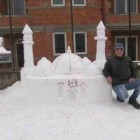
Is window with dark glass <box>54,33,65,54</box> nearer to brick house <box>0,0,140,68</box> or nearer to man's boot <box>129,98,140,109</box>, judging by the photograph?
brick house <box>0,0,140,68</box>

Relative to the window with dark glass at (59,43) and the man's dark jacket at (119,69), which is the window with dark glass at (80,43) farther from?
the man's dark jacket at (119,69)

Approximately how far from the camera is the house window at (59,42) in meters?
17.6

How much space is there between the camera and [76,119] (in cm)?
585

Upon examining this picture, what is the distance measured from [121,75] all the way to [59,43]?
1142 cm

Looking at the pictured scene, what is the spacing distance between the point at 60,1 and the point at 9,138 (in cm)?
1308

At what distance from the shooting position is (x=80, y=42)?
17.8m

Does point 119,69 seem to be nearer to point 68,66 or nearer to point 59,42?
point 68,66

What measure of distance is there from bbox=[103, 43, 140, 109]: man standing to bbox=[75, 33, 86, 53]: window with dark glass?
11222mm

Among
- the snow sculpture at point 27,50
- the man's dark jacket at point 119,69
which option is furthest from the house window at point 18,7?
the man's dark jacket at point 119,69

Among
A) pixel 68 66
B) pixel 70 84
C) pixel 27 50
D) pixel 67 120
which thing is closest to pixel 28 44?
pixel 27 50

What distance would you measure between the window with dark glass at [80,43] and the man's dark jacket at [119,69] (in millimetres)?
11217

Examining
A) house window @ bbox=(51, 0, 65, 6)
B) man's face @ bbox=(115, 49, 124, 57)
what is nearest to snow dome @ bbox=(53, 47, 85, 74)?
man's face @ bbox=(115, 49, 124, 57)

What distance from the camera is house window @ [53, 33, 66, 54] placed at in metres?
17.6

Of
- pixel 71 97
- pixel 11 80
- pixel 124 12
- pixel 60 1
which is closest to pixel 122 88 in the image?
pixel 71 97
